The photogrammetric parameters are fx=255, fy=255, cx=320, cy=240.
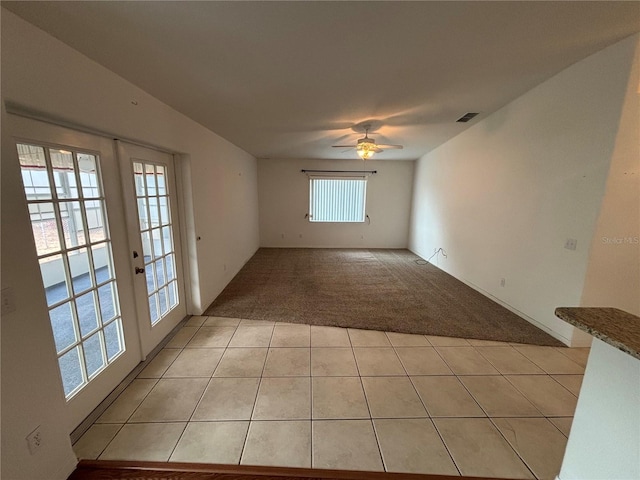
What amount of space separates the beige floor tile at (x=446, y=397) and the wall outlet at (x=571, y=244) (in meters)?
1.62

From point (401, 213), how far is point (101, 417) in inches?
250

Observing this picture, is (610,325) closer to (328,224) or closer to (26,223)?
(26,223)

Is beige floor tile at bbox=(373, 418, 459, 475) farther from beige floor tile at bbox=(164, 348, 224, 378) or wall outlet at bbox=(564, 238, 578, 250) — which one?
wall outlet at bbox=(564, 238, 578, 250)

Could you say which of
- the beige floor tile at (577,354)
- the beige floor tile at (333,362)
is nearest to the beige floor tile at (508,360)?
the beige floor tile at (577,354)

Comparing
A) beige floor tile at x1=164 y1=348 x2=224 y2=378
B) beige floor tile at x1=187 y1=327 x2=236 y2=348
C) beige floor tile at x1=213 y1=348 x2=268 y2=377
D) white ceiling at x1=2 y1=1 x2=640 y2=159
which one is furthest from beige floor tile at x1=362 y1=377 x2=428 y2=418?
white ceiling at x1=2 y1=1 x2=640 y2=159

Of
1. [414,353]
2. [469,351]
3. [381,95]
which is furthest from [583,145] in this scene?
[414,353]

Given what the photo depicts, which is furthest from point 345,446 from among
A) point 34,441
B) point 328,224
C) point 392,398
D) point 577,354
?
point 328,224

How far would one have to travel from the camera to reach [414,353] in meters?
2.35

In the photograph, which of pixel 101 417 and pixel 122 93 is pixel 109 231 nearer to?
pixel 122 93

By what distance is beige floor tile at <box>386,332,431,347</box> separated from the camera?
249 centimetres

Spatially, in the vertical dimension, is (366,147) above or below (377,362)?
above

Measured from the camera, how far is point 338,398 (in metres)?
1.83

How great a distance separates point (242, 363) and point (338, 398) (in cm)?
88

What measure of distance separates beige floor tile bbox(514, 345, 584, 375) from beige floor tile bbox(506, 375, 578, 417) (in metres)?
0.17
